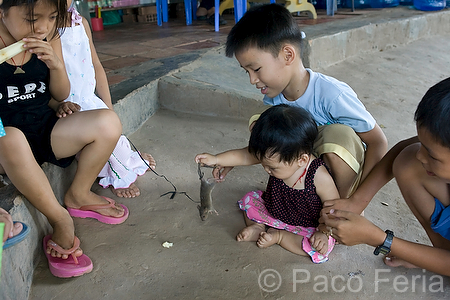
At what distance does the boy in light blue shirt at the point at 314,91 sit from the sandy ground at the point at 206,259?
0.92 feet

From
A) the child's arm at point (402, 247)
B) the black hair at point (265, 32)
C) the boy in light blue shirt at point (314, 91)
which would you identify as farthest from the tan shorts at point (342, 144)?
the black hair at point (265, 32)

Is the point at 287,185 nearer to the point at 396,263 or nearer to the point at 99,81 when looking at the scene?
the point at 396,263

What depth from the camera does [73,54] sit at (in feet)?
6.26

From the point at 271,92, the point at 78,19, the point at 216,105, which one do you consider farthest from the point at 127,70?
the point at 271,92

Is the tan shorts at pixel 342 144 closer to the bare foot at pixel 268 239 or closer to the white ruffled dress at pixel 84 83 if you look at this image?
the bare foot at pixel 268 239

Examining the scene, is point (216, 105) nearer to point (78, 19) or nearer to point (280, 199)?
point (78, 19)

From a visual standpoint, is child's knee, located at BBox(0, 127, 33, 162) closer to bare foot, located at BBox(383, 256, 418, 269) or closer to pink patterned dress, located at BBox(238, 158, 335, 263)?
pink patterned dress, located at BBox(238, 158, 335, 263)

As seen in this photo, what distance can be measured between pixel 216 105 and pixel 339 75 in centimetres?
178

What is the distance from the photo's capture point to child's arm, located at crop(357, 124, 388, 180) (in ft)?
5.36

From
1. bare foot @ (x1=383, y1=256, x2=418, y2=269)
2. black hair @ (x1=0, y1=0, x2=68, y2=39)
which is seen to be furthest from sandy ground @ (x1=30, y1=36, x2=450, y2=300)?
black hair @ (x1=0, y1=0, x2=68, y2=39)

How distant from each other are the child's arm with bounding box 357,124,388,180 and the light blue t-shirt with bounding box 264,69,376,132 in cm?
4

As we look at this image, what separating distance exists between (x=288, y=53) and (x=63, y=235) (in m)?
1.19

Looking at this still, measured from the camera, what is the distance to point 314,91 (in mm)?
1688

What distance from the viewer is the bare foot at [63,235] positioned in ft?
4.85
